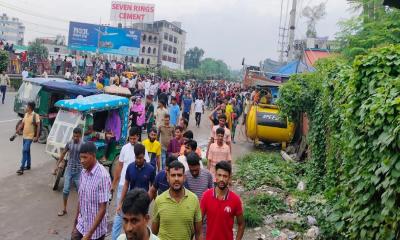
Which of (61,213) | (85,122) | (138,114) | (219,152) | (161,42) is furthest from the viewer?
(161,42)

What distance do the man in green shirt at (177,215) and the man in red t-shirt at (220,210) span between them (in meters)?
0.32

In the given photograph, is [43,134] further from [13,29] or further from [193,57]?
[13,29]

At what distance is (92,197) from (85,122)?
219 inches

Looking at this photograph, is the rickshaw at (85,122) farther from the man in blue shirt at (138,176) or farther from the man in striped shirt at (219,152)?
the man in blue shirt at (138,176)

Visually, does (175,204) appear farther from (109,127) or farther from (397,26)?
(397,26)

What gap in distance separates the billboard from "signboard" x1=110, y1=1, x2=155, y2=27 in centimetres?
1960

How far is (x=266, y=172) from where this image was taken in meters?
11.6

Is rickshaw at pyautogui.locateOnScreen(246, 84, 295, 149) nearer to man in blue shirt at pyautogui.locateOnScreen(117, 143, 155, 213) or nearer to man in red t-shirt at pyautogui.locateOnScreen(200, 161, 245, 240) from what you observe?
man in blue shirt at pyautogui.locateOnScreen(117, 143, 155, 213)

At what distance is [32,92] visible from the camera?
Result: 1438 cm

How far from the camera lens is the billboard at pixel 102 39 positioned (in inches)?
1930

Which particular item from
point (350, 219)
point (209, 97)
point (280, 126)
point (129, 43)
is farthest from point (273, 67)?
point (350, 219)

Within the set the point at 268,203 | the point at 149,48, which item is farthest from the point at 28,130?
the point at 149,48

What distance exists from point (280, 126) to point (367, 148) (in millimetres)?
11574

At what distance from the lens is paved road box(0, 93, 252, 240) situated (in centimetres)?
722
